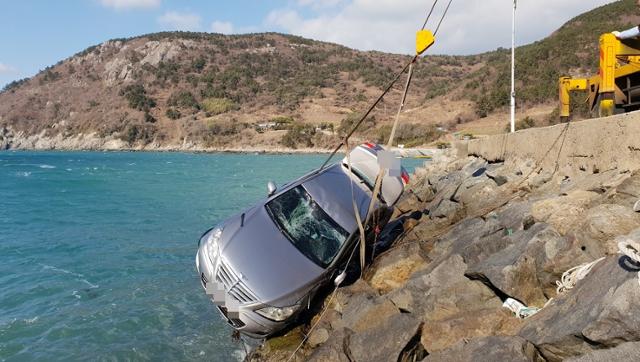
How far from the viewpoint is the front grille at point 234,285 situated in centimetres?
672

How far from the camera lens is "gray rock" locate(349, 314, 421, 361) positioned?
525 cm

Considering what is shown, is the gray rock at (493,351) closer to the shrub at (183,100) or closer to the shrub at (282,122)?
the shrub at (282,122)

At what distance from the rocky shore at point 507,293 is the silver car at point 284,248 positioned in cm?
49

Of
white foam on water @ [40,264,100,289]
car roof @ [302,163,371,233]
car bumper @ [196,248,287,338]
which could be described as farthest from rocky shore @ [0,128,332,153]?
car bumper @ [196,248,287,338]

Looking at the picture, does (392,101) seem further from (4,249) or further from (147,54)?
(4,249)

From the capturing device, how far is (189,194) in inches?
A: 1164

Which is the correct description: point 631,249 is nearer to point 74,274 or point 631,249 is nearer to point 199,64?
point 74,274

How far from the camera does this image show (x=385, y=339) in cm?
543

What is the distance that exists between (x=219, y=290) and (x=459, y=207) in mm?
5603

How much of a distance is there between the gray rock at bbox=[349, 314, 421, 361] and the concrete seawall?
3.78 metres

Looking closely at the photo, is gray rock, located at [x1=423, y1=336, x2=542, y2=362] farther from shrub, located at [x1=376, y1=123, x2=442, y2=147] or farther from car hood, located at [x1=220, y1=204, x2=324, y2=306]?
shrub, located at [x1=376, y1=123, x2=442, y2=147]

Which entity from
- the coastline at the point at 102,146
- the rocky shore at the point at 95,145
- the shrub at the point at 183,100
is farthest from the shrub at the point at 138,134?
the shrub at the point at 183,100

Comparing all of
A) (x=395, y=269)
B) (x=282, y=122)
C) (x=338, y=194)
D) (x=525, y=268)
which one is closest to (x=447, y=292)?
(x=525, y=268)

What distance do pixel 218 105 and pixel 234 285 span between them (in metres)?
115
